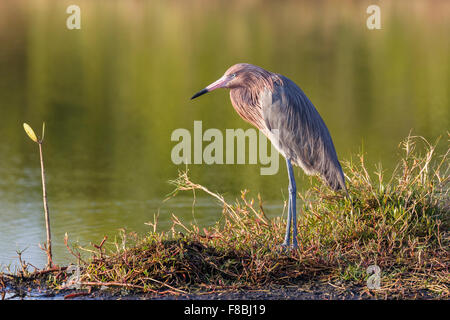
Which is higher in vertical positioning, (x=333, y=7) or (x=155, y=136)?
(x=333, y=7)

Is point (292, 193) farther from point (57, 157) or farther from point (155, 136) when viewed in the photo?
point (155, 136)

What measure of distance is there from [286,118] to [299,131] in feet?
0.66

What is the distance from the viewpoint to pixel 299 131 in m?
7.16

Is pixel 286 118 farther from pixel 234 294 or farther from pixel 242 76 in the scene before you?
pixel 234 294

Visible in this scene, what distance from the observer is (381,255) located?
6586mm

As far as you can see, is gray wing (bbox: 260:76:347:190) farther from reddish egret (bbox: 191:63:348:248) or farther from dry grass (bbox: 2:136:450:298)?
dry grass (bbox: 2:136:450:298)

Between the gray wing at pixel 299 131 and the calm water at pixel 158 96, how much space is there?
1451 mm

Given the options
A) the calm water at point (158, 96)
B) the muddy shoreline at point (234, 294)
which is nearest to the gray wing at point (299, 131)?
the muddy shoreline at point (234, 294)

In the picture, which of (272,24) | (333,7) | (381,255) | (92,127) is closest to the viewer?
(381,255)

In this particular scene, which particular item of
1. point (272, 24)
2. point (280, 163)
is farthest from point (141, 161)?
point (272, 24)

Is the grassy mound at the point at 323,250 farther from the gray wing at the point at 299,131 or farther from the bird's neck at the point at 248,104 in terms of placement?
the bird's neck at the point at 248,104

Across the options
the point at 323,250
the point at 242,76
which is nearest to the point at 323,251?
the point at 323,250

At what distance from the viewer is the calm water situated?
1150 centimetres

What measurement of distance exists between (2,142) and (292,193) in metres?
10.9
